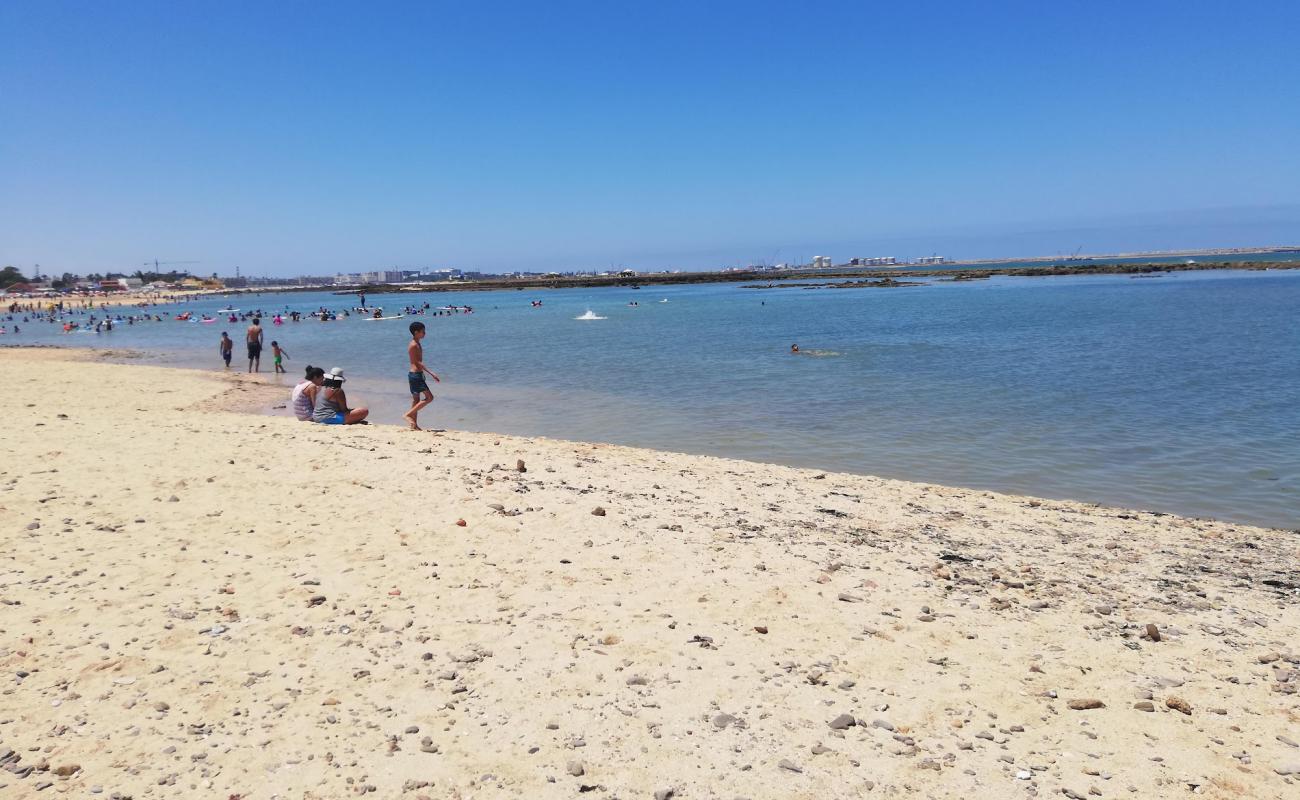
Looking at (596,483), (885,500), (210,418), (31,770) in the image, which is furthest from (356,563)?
(210,418)

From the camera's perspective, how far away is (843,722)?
13.8ft

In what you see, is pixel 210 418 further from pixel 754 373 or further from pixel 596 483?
pixel 754 373

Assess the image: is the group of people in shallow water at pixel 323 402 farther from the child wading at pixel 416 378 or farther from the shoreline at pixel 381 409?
the child wading at pixel 416 378

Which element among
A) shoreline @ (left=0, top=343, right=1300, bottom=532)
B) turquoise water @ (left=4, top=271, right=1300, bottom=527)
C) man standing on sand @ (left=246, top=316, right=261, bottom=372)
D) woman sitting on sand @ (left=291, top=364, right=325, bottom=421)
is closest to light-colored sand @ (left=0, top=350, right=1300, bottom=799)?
shoreline @ (left=0, top=343, right=1300, bottom=532)

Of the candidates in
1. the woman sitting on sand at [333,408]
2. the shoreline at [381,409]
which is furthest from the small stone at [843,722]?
the woman sitting on sand at [333,408]

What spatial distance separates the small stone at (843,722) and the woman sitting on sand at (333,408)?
10.0 meters

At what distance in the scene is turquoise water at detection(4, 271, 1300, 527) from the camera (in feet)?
39.0

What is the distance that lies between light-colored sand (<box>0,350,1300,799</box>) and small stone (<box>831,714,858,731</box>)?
3 cm

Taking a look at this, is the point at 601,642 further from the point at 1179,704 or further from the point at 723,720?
the point at 1179,704

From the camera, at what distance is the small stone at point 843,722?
4.18 meters

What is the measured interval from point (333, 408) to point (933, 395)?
1379 cm

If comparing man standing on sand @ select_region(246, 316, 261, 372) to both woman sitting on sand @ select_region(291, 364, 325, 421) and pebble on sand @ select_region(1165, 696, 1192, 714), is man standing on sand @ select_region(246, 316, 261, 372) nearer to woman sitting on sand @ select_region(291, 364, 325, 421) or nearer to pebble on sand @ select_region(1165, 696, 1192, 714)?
woman sitting on sand @ select_region(291, 364, 325, 421)

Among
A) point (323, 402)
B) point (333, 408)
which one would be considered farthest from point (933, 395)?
point (323, 402)

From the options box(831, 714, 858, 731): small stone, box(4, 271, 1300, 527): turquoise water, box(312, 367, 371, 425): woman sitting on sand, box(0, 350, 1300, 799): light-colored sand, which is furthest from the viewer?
box(312, 367, 371, 425): woman sitting on sand
